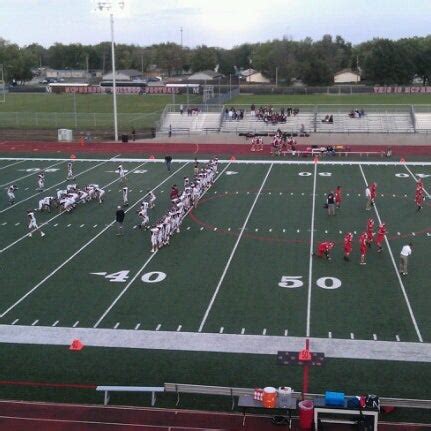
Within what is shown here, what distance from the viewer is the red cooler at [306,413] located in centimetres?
912

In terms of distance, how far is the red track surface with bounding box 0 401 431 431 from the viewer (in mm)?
9250

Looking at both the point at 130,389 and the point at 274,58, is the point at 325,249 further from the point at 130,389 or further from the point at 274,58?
the point at 274,58

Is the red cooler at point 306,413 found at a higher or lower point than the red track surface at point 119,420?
higher

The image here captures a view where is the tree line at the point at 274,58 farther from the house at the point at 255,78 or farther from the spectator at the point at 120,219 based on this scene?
Answer: the spectator at the point at 120,219

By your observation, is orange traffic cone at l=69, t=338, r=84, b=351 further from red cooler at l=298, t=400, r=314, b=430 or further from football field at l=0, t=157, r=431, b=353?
red cooler at l=298, t=400, r=314, b=430

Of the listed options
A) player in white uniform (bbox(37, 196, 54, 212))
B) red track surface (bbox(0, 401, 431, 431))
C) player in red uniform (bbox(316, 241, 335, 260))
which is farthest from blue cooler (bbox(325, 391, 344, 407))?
player in white uniform (bbox(37, 196, 54, 212))

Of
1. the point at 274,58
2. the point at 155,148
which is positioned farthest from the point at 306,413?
the point at 274,58

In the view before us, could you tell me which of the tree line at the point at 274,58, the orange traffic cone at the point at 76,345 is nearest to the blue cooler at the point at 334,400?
the orange traffic cone at the point at 76,345

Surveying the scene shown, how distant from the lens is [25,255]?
17469mm

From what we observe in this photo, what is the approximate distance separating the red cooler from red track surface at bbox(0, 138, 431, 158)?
27199 millimetres

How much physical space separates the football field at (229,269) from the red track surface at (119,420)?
2.50m

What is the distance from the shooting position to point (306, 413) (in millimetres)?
9125

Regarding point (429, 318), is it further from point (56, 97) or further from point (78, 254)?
point (56, 97)

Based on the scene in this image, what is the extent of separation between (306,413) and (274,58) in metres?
111
